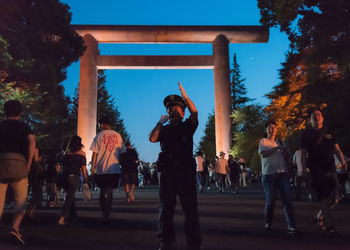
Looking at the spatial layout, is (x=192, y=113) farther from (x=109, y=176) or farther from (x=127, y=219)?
(x=127, y=219)

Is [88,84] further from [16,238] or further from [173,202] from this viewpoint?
[173,202]

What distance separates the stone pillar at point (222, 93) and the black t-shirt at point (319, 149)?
883 inches

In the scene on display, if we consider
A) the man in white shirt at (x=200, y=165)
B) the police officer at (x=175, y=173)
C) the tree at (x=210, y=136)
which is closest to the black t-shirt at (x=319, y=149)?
the police officer at (x=175, y=173)

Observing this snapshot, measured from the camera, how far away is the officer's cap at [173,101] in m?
3.76

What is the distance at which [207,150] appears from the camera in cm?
6912

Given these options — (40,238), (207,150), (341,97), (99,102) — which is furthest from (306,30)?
(207,150)

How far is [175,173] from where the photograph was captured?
3.58m

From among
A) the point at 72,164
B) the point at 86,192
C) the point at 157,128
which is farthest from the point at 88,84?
the point at 157,128

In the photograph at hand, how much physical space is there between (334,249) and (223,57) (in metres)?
24.9

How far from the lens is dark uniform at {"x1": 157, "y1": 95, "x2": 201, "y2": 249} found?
3.52m

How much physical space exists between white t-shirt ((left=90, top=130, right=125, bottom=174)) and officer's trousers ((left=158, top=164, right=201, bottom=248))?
295 centimetres

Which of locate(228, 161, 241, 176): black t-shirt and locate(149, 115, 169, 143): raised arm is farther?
locate(228, 161, 241, 176): black t-shirt

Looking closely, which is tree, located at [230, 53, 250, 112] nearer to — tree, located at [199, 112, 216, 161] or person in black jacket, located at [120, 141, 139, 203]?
tree, located at [199, 112, 216, 161]

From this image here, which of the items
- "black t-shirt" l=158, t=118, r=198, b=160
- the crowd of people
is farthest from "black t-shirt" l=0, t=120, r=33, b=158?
"black t-shirt" l=158, t=118, r=198, b=160
